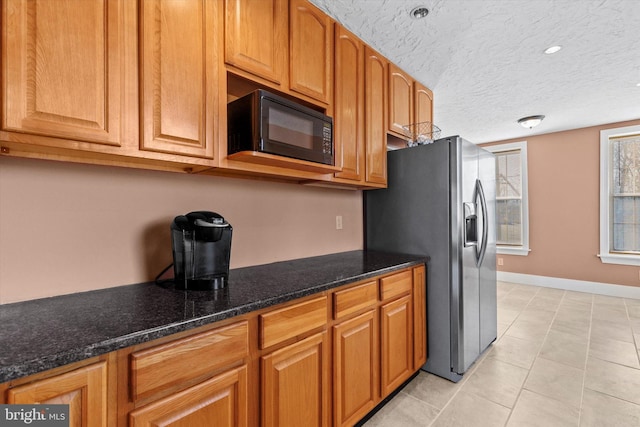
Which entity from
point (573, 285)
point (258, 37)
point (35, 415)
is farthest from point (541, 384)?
point (573, 285)

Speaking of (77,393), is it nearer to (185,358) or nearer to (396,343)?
(185,358)

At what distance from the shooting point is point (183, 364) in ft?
3.23

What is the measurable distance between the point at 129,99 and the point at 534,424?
2.68m

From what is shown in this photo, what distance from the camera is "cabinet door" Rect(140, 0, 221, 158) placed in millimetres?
1218

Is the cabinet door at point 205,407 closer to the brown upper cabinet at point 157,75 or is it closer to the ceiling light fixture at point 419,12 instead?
the brown upper cabinet at point 157,75

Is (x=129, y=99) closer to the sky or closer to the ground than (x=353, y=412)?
closer to the sky

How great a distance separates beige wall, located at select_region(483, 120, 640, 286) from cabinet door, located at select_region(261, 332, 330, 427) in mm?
5011

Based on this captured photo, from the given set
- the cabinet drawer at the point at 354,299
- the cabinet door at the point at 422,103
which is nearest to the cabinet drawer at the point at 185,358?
the cabinet drawer at the point at 354,299

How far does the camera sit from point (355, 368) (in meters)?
1.67

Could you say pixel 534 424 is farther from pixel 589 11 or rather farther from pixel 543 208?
pixel 543 208

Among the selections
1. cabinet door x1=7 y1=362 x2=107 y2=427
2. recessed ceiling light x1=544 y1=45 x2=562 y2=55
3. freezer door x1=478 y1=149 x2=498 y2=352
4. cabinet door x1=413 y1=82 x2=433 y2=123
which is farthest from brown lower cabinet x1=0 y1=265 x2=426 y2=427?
recessed ceiling light x1=544 y1=45 x2=562 y2=55

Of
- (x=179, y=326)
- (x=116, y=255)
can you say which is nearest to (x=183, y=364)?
(x=179, y=326)

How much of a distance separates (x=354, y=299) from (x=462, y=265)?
40.7 inches

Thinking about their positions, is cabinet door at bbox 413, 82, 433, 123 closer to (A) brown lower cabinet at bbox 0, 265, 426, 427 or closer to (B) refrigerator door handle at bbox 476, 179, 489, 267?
(B) refrigerator door handle at bbox 476, 179, 489, 267
